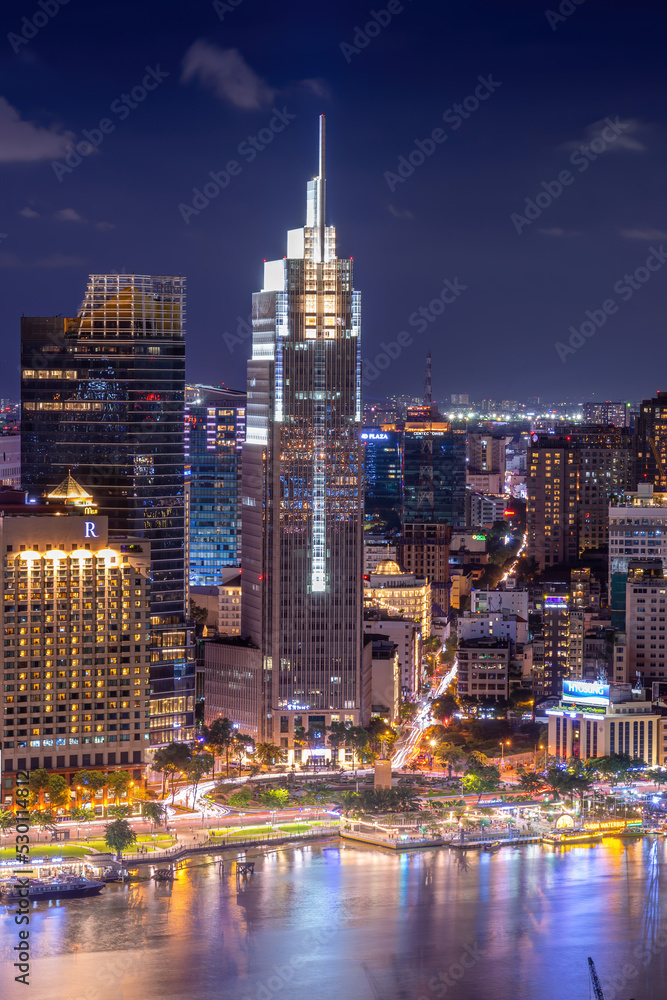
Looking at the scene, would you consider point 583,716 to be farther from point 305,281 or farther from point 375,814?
point 305,281

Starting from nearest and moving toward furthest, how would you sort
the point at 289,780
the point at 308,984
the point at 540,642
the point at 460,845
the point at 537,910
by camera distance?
the point at 308,984, the point at 537,910, the point at 460,845, the point at 289,780, the point at 540,642

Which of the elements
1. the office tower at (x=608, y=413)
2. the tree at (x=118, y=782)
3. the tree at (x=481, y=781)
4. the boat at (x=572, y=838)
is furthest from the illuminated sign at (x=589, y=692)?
the office tower at (x=608, y=413)

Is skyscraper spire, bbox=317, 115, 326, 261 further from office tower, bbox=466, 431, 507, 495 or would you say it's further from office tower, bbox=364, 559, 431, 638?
office tower, bbox=466, 431, 507, 495

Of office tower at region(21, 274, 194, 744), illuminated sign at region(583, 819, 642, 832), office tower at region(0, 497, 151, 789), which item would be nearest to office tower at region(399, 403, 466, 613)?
office tower at region(21, 274, 194, 744)

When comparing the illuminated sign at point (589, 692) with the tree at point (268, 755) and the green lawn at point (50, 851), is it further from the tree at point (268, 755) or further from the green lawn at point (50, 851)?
the green lawn at point (50, 851)

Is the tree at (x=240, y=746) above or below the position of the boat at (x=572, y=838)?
above

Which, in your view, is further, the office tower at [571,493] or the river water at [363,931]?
→ the office tower at [571,493]

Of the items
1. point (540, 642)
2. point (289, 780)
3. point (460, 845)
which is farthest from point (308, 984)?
point (540, 642)
